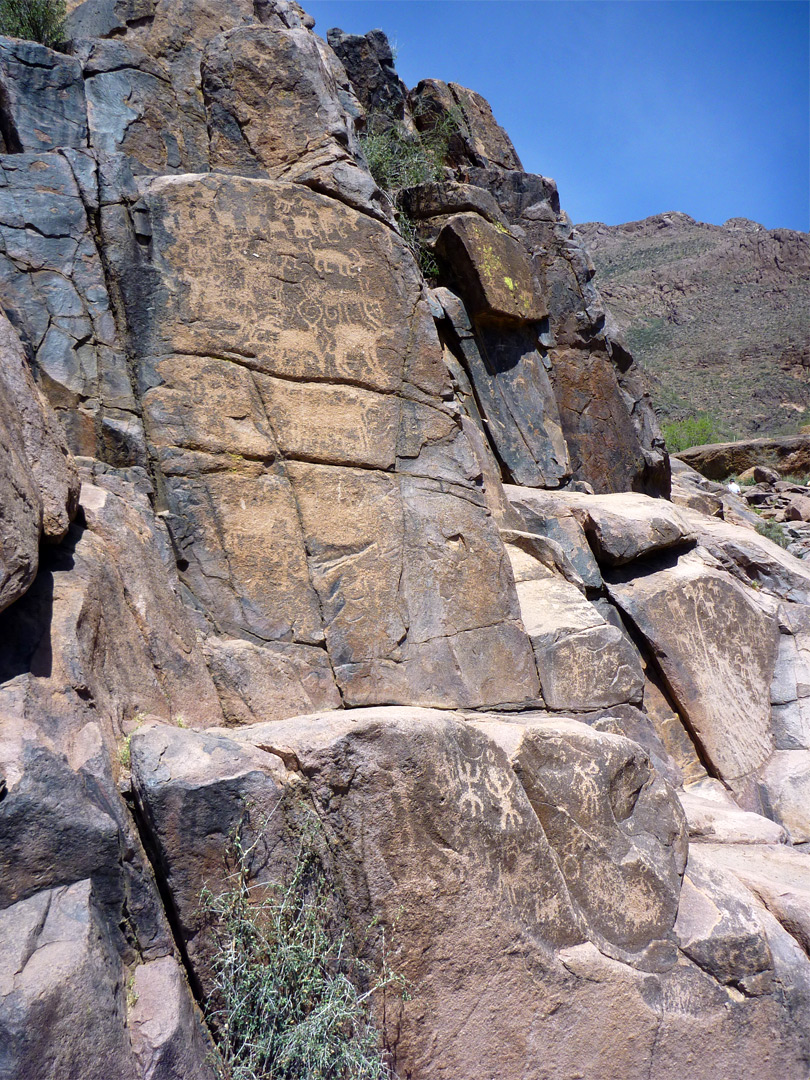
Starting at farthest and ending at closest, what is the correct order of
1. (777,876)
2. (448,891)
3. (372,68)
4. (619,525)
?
(372,68), (619,525), (777,876), (448,891)

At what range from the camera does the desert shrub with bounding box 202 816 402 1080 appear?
2561 mm

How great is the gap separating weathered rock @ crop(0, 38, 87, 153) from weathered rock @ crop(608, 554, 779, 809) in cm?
516

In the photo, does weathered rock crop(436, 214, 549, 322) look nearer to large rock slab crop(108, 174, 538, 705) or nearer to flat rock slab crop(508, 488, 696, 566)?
flat rock slab crop(508, 488, 696, 566)

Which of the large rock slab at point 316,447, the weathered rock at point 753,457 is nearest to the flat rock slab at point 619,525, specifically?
the large rock slab at point 316,447

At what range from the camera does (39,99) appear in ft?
15.5

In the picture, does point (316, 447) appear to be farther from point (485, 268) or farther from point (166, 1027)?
point (485, 268)

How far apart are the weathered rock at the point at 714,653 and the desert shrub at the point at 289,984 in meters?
4.18

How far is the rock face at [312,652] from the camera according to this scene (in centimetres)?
265

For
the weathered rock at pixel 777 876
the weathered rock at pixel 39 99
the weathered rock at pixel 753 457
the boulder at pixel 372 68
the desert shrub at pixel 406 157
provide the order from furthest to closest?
the weathered rock at pixel 753 457 < the boulder at pixel 372 68 < the desert shrub at pixel 406 157 < the weathered rock at pixel 39 99 < the weathered rock at pixel 777 876

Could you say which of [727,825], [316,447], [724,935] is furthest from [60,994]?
[727,825]

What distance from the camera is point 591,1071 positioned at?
2980mm

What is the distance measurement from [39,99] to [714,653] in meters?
6.24

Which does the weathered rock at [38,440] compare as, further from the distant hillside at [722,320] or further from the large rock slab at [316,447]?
the distant hillside at [722,320]

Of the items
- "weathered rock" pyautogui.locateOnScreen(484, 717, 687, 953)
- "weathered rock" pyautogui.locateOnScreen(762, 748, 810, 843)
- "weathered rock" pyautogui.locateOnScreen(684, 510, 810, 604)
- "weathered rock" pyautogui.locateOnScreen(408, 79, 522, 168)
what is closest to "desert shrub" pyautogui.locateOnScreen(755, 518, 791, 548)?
"weathered rock" pyautogui.locateOnScreen(684, 510, 810, 604)
